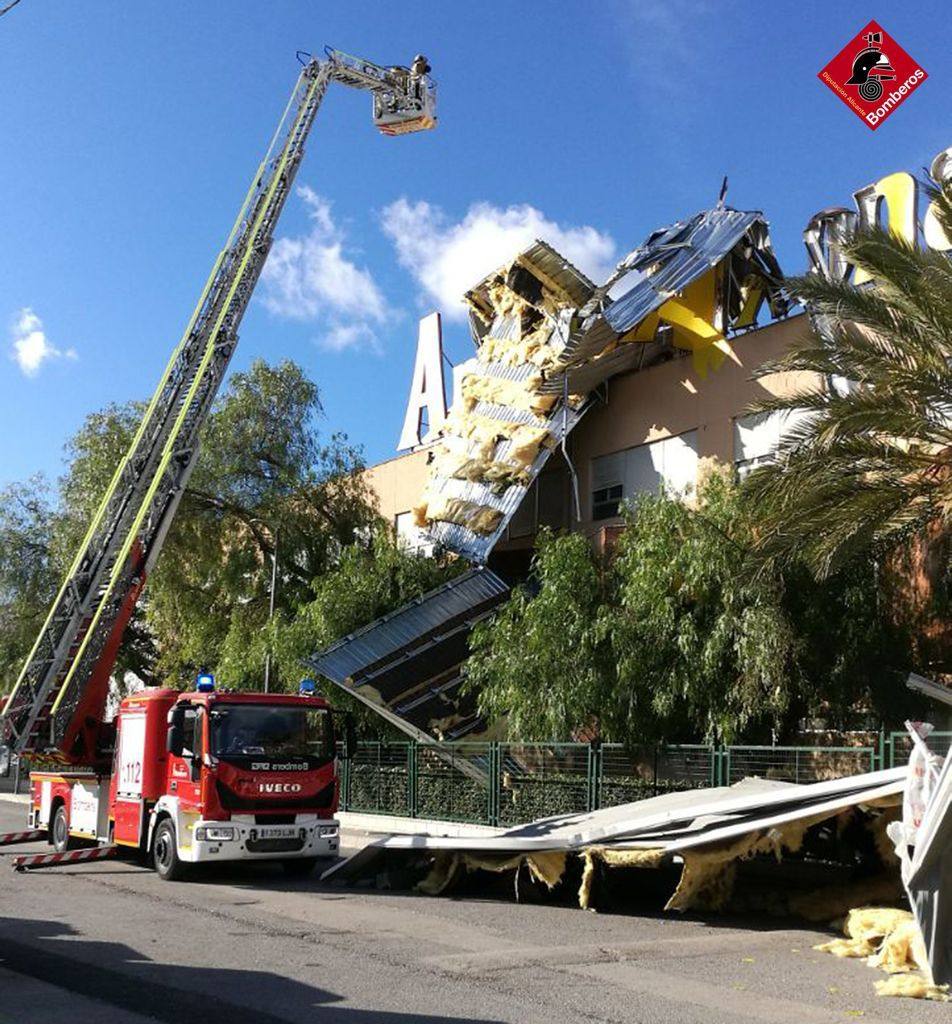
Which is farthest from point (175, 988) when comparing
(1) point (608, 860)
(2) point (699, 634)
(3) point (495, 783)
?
(3) point (495, 783)

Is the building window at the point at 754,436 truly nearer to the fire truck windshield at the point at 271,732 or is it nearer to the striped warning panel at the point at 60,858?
the fire truck windshield at the point at 271,732

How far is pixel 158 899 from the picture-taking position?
13289 mm

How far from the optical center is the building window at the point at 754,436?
2298 centimetres

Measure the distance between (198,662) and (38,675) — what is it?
13.8 m

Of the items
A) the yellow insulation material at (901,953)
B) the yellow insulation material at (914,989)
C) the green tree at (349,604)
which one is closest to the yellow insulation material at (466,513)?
the green tree at (349,604)

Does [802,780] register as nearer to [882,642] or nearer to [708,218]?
[882,642]

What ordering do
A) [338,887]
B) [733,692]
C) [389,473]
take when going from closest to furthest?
[338,887]
[733,692]
[389,473]

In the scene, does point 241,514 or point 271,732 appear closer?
point 271,732

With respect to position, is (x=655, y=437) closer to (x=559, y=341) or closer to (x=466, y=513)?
(x=559, y=341)

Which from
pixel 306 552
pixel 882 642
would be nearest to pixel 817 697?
pixel 882 642

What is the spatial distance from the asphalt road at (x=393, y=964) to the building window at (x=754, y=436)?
1241cm

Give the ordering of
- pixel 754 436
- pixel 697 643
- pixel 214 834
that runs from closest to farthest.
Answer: pixel 214 834 → pixel 697 643 → pixel 754 436

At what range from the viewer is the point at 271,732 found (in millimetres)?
15062

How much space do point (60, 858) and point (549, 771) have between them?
7.92m
